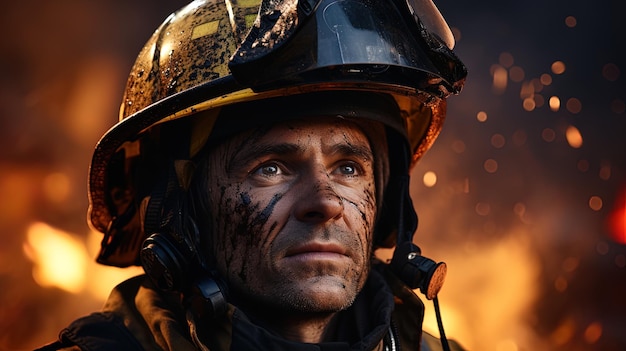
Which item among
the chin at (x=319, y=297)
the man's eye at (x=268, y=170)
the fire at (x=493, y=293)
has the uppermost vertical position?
the man's eye at (x=268, y=170)

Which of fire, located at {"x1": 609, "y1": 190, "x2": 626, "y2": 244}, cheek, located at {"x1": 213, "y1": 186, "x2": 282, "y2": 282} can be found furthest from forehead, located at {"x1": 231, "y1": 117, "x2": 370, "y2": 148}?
fire, located at {"x1": 609, "y1": 190, "x2": 626, "y2": 244}

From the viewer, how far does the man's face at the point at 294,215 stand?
281 centimetres

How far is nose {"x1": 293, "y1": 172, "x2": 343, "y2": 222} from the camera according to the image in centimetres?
280

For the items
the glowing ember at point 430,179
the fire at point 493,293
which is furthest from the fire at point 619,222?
the glowing ember at point 430,179

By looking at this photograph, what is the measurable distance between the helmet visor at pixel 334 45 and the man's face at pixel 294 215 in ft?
1.03

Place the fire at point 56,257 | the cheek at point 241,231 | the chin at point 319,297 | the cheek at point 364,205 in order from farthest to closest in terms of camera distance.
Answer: the fire at point 56,257 → the cheek at point 364,205 → the cheek at point 241,231 → the chin at point 319,297

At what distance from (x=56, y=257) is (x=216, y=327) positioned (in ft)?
10.8

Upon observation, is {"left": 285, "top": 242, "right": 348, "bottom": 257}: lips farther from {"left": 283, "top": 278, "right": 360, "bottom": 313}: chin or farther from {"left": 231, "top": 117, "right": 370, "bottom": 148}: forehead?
{"left": 231, "top": 117, "right": 370, "bottom": 148}: forehead

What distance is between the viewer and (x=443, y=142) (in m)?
5.94

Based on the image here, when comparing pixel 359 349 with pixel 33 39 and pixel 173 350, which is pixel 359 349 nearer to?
pixel 173 350

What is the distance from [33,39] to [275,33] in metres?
3.64

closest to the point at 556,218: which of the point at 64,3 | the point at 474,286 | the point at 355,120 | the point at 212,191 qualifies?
the point at 474,286

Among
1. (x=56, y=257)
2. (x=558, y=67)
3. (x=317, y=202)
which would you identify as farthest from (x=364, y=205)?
(x=56, y=257)

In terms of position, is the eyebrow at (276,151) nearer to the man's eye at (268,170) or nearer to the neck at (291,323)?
the man's eye at (268,170)
